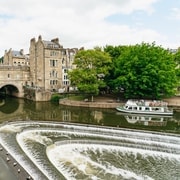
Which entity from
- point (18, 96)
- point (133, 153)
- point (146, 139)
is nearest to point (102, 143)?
point (133, 153)

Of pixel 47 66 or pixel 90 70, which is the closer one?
pixel 90 70

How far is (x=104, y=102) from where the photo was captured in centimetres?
4756

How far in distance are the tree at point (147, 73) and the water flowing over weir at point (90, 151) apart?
19.7 meters

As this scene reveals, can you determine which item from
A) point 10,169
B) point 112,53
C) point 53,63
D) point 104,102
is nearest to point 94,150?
point 10,169

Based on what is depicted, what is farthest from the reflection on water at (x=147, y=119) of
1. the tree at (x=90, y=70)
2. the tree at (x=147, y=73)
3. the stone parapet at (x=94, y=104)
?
the tree at (x=90, y=70)

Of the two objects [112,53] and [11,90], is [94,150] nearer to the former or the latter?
[112,53]

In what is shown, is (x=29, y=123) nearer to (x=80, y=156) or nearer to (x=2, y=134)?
(x=2, y=134)

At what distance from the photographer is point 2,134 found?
83.9ft

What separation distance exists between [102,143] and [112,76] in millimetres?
30535

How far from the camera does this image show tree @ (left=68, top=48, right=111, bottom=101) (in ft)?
157

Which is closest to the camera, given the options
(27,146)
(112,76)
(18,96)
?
(27,146)

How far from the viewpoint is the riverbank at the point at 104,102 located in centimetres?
4578

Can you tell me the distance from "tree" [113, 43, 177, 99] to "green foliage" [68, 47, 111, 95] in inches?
136

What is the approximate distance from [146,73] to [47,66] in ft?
88.2
